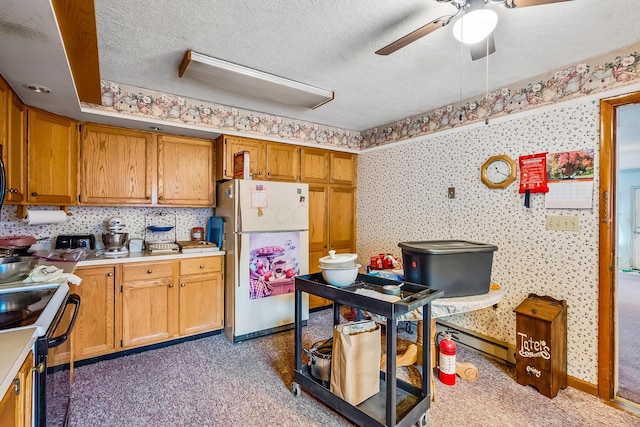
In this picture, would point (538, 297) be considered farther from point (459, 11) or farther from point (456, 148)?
point (459, 11)

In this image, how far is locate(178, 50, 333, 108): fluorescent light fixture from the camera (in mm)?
2201

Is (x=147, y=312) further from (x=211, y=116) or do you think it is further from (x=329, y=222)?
(x=329, y=222)

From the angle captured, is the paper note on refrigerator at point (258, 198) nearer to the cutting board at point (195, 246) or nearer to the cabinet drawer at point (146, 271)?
the cutting board at point (195, 246)

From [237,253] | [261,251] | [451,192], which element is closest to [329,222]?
[261,251]

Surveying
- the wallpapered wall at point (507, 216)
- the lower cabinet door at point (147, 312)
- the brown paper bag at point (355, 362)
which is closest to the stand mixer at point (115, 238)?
the lower cabinet door at point (147, 312)

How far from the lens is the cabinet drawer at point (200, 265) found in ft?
9.61

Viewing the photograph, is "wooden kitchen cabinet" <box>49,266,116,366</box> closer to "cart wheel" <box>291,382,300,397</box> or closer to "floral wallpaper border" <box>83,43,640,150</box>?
"floral wallpaper border" <box>83,43,640,150</box>

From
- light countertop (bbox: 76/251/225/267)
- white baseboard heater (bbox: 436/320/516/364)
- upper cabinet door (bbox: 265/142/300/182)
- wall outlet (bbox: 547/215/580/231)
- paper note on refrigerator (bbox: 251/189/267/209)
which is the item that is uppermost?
upper cabinet door (bbox: 265/142/300/182)

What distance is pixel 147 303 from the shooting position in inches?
109

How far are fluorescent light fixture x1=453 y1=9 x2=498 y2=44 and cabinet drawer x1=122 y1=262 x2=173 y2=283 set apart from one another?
2.83m

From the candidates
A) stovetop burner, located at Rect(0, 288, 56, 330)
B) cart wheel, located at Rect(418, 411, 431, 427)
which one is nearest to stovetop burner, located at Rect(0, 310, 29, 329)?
stovetop burner, located at Rect(0, 288, 56, 330)

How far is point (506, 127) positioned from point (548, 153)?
41 centimetres

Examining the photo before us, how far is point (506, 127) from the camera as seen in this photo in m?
2.64

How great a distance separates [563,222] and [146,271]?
11.2 feet
